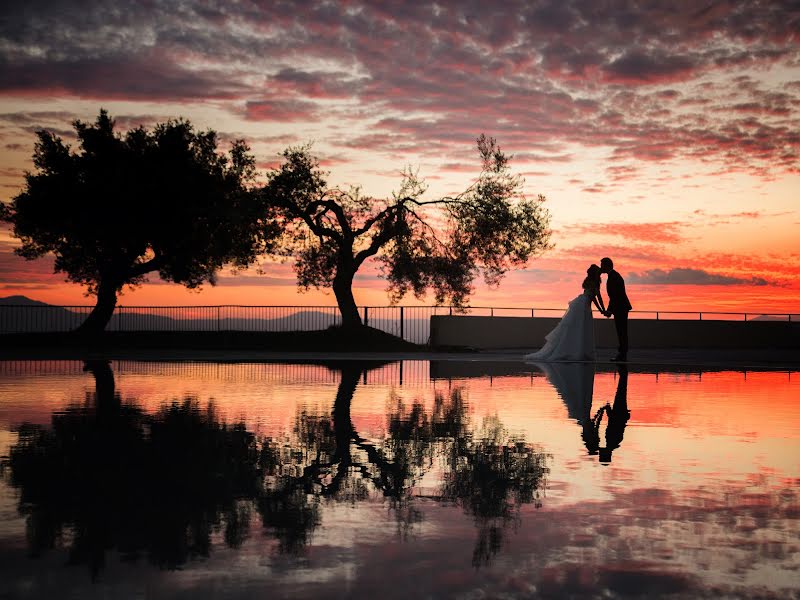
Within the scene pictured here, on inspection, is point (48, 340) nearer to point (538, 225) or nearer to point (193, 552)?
point (538, 225)

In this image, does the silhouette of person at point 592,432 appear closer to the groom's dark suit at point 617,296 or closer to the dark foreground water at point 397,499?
the dark foreground water at point 397,499

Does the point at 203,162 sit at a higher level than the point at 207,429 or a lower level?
higher

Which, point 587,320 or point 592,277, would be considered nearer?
point 592,277

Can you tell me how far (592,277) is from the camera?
25.4 m

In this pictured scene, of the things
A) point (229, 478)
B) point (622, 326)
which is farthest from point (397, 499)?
point (622, 326)

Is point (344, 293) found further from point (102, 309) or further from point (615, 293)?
point (615, 293)

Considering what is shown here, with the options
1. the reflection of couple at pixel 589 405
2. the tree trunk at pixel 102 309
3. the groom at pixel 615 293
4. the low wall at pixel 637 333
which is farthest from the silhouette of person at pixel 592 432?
the tree trunk at pixel 102 309

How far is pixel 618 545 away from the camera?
556 cm

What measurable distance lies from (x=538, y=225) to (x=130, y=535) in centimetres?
3860

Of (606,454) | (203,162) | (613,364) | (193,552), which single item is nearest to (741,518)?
(606,454)

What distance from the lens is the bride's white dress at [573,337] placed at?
2662cm

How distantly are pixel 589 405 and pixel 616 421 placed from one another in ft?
7.29

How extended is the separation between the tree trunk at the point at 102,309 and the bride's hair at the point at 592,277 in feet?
98.6

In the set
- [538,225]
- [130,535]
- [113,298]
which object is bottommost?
[130,535]
